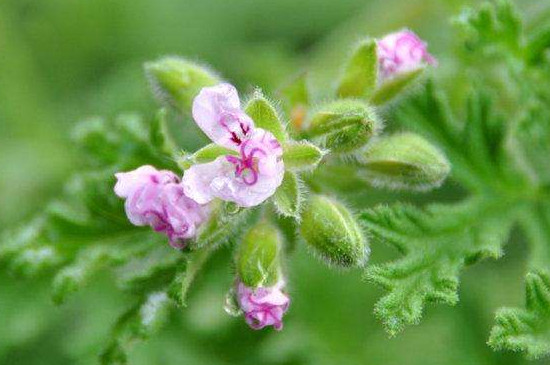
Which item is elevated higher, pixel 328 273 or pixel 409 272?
pixel 328 273

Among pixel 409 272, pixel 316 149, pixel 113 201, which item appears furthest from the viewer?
pixel 113 201

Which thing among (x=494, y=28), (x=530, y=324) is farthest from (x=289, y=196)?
(x=494, y=28)

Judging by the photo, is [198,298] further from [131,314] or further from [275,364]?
[131,314]

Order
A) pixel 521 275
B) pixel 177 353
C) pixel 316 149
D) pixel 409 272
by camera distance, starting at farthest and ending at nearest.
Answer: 1. pixel 521 275
2. pixel 177 353
3. pixel 409 272
4. pixel 316 149

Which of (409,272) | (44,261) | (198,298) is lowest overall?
(409,272)

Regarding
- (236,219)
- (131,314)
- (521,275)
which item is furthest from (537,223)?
(131,314)

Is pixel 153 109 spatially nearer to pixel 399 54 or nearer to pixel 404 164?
pixel 399 54

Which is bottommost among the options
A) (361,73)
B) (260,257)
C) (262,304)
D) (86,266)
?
(262,304)
